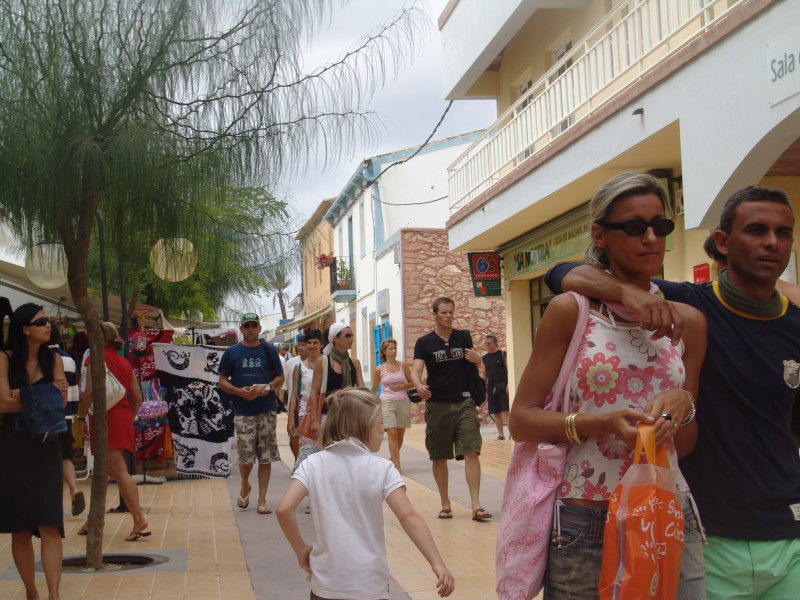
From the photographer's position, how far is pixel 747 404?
9.94 ft

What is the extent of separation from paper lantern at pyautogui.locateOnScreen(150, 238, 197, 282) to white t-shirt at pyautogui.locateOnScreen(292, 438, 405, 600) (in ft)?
13.6

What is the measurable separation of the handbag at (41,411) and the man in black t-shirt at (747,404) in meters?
3.72

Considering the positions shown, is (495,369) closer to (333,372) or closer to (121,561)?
(333,372)

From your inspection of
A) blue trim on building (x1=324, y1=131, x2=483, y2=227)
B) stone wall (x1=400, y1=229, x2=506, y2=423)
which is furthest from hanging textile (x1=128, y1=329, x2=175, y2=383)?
blue trim on building (x1=324, y1=131, x2=483, y2=227)

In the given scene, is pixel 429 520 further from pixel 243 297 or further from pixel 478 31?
pixel 478 31

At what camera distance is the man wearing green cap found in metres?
10.3

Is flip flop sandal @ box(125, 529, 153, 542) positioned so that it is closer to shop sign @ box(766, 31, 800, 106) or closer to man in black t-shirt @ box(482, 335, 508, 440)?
shop sign @ box(766, 31, 800, 106)

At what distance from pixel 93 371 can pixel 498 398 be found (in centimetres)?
1288

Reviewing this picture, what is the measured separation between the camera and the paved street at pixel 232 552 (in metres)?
6.70

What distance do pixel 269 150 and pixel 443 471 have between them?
12.3 ft

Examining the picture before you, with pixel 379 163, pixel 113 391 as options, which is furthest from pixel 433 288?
pixel 113 391

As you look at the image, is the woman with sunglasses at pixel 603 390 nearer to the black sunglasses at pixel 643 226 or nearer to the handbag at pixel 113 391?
the black sunglasses at pixel 643 226

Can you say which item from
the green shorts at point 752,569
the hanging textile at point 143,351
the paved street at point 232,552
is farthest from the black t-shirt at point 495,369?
the green shorts at point 752,569

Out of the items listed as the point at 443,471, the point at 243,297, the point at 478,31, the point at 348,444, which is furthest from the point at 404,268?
the point at 348,444
